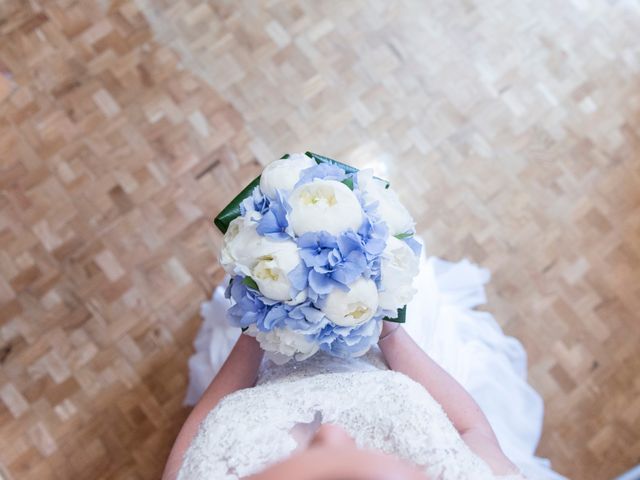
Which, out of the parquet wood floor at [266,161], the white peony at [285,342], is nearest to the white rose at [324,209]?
the white peony at [285,342]

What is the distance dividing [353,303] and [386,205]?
0.37ft

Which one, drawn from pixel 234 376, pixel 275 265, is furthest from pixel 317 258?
pixel 234 376

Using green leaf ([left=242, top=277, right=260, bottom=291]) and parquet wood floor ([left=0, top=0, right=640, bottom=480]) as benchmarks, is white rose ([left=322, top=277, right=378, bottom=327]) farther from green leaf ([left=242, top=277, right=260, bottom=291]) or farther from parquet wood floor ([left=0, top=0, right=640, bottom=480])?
parquet wood floor ([left=0, top=0, right=640, bottom=480])

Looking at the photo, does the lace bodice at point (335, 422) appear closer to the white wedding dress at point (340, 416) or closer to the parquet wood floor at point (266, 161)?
the white wedding dress at point (340, 416)

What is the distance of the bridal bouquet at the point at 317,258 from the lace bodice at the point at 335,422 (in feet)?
0.18

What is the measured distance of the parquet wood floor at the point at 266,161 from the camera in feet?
3.95

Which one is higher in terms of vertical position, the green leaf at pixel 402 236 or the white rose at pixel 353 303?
the green leaf at pixel 402 236

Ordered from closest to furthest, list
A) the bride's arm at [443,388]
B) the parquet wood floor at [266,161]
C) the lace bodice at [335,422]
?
1. the lace bodice at [335,422]
2. the bride's arm at [443,388]
3. the parquet wood floor at [266,161]

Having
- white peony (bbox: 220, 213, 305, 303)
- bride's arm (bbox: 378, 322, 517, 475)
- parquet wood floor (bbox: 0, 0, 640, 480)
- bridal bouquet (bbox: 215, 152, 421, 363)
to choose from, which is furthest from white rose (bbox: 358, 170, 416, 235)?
parquet wood floor (bbox: 0, 0, 640, 480)

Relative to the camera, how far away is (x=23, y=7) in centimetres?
133

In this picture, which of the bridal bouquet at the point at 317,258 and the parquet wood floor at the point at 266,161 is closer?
the bridal bouquet at the point at 317,258

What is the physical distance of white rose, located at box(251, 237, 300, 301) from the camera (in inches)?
23.0

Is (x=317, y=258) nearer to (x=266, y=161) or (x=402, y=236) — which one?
(x=402, y=236)

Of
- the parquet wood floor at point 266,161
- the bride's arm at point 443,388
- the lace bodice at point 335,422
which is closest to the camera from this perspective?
the lace bodice at point 335,422
